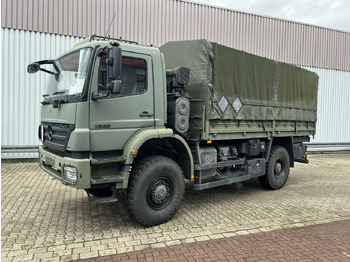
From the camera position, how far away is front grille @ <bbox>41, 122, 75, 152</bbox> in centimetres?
421

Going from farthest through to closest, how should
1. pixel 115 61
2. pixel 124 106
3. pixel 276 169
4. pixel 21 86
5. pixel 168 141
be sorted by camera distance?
pixel 21 86, pixel 276 169, pixel 168 141, pixel 124 106, pixel 115 61

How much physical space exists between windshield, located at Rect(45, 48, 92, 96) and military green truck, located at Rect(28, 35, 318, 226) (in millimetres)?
19

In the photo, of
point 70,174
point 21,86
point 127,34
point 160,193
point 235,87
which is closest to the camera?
point 70,174

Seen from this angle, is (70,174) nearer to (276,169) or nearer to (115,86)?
(115,86)

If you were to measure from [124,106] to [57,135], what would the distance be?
113 centimetres

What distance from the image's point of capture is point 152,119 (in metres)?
4.77

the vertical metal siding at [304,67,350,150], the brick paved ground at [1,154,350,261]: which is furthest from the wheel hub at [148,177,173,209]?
the vertical metal siding at [304,67,350,150]

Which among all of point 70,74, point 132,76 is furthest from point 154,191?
point 70,74

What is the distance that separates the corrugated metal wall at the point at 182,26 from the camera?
10.2m

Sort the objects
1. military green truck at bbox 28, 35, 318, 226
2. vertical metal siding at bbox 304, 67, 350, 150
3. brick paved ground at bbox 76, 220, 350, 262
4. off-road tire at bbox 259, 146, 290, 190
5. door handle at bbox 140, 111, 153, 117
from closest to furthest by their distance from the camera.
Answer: brick paved ground at bbox 76, 220, 350, 262 < military green truck at bbox 28, 35, 318, 226 < door handle at bbox 140, 111, 153, 117 < off-road tire at bbox 259, 146, 290, 190 < vertical metal siding at bbox 304, 67, 350, 150

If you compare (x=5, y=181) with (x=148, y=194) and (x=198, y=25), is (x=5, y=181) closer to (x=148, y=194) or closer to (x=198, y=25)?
(x=148, y=194)

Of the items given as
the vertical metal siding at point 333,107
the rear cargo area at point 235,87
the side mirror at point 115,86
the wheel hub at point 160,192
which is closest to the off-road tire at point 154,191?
the wheel hub at point 160,192

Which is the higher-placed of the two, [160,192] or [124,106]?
[124,106]

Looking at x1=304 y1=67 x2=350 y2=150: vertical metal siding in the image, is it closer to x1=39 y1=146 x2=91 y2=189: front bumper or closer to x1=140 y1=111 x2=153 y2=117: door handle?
x1=140 y1=111 x2=153 y2=117: door handle
